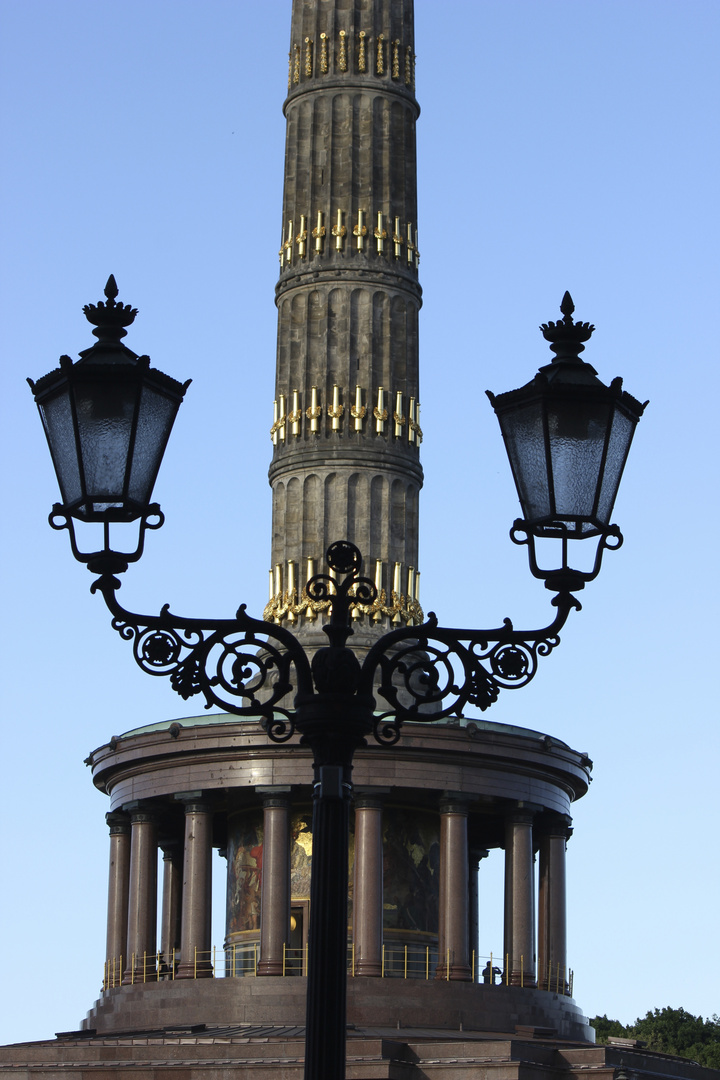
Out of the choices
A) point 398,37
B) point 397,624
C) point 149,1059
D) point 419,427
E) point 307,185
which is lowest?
point 149,1059

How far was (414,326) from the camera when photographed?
4644cm

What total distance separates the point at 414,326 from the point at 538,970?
48.9ft

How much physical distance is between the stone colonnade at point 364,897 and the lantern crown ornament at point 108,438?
105 feet

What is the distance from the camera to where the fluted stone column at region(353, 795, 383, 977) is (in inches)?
1619

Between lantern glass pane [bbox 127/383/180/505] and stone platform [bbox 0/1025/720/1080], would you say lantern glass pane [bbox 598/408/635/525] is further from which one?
stone platform [bbox 0/1025/720/1080]

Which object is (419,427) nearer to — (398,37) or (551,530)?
(398,37)

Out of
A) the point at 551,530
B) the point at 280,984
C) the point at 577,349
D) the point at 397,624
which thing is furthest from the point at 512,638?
the point at 397,624

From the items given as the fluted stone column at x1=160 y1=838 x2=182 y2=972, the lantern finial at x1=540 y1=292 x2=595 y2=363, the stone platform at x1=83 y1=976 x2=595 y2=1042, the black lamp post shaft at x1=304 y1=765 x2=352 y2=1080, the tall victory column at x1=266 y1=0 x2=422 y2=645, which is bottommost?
the black lamp post shaft at x1=304 y1=765 x2=352 y2=1080

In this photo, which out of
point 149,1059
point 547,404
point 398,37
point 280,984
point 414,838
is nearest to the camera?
point 547,404

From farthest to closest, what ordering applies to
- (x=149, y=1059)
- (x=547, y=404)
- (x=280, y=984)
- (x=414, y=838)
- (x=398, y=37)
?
(x=398, y=37) < (x=414, y=838) < (x=280, y=984) < (x=149, y=1059) < (x=547, y=404)

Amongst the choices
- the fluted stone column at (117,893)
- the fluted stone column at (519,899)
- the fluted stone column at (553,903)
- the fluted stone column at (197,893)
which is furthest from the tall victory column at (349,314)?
the fluted stone column at (117,893)

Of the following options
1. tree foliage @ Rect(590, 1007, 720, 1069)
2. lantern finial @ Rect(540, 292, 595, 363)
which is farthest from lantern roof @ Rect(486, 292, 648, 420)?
tree foliage @ Rect(590, 1007, 720, 1069)

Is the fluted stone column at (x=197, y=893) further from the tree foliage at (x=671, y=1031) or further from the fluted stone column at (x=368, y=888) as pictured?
the tree foliage at (x=671, y=1031)

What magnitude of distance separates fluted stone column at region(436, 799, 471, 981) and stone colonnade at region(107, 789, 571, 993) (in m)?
0.02
